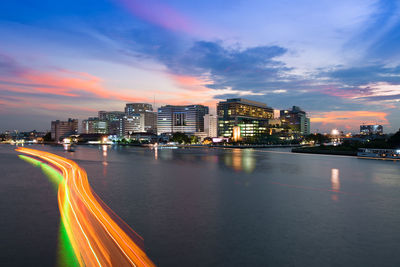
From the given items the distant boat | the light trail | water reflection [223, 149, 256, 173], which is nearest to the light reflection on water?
the light trail

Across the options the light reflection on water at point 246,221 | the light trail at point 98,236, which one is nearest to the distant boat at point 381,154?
the light reflection on water at point 246,221

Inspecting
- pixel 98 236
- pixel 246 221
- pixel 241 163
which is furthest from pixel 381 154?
pixel 98 236

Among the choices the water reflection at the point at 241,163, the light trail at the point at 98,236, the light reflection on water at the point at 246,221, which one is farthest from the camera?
the water reflection at the point at 241,163

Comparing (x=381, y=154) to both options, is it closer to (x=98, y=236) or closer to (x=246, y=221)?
(x=246, y=221)

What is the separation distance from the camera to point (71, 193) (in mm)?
17938

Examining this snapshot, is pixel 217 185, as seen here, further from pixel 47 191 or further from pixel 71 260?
pixel 71 260

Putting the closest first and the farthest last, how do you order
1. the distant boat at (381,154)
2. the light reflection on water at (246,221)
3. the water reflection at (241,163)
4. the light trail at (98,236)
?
the light trail at (98,236) < the light reflection on water at (246,221) < the water reflection at (241,163) < the distant boat at (381,154)

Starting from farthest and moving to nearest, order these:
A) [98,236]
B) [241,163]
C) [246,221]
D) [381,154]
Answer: [381,154]
[241,163]
[246,221]
[98,236]

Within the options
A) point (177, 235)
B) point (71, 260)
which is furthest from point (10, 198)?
point (177, 235)

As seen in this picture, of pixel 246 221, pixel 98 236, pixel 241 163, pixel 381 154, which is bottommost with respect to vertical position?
pixel 241 163

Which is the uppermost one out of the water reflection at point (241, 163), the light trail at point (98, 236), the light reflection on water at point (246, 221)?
the light trail at point (98, 236)

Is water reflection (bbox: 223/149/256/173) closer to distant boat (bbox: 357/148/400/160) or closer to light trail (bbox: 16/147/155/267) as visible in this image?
light trail (bbox: 16/147/155/267)

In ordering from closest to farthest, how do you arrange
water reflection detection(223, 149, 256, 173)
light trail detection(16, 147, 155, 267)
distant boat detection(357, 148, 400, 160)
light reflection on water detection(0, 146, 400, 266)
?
light trail detection(16, 147, 155, 267) → light reflection on water detection(0, 146, 400, 266) → water reflection detection(223, 149, 256, 173) → distant boat detection(357, 148, 400, 160)

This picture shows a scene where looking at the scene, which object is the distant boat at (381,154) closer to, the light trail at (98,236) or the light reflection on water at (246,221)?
the light reflection on water at (246,221)
